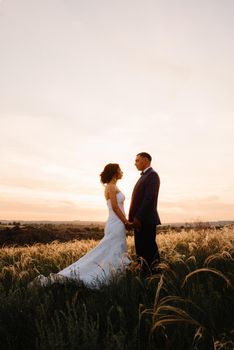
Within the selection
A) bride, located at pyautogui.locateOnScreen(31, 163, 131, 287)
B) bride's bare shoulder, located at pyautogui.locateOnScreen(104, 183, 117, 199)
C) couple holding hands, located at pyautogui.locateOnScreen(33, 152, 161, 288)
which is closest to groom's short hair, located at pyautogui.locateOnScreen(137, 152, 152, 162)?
couple holding hands, located at pyautogui.locateOnScreen(33, 152, 161, 288)

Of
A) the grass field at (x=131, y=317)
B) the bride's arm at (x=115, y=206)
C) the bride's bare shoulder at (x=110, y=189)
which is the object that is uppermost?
the bride's bare shoulder at (x=110, y=189)

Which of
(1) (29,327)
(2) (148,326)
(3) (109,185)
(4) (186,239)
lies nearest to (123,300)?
(2) (148,326)

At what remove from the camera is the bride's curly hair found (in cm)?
811

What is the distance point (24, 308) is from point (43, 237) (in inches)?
690

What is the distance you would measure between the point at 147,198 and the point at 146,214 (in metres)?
0.30

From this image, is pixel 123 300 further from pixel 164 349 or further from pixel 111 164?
pixel 111 164

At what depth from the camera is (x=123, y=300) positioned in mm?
5102

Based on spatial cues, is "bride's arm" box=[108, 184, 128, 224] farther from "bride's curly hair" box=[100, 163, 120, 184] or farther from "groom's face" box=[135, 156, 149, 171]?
"groom's face" box=[135, 156, 149, 171]

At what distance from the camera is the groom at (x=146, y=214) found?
7.51 meters

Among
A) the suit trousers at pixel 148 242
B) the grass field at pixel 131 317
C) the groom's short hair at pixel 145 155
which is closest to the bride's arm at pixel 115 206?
the suit trousers at pixel 148 242

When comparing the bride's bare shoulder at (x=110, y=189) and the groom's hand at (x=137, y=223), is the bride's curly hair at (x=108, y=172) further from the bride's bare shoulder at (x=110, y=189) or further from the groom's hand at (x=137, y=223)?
the groom's hand at (x=137, y=223)

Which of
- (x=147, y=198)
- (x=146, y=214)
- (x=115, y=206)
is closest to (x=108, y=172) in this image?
(x=115, y=206)

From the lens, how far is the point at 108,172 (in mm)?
8109

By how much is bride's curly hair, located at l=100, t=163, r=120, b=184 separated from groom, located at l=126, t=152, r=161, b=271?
605 mm
